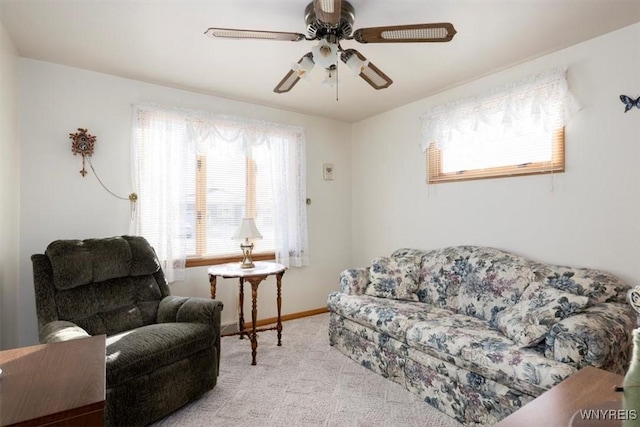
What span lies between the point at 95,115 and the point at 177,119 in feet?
2.18

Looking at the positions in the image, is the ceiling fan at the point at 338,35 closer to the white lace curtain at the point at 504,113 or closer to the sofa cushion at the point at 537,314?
the white lace curtain at the point at 504,113

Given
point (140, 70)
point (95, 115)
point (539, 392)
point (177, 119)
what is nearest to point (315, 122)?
point (177, 119)

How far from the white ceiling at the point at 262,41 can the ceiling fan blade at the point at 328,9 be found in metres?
0.50

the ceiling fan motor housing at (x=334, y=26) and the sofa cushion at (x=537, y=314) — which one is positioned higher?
the ceiling fan motor housing at (x=334, y=26)

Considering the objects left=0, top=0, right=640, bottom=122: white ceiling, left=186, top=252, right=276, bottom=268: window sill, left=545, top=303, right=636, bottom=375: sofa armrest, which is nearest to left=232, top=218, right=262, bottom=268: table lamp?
left=186, top=252, right=276, bottom=268: window sill

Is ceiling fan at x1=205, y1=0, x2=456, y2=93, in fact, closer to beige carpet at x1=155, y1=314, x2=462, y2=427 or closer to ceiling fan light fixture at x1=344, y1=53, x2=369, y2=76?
ceiling fan light fixture at x1=344, y1=53, x2=369, y2=76

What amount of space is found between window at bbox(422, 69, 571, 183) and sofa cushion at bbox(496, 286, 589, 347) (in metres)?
1.03

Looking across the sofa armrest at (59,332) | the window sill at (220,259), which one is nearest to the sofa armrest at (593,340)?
the sofa armrest at (59,332)

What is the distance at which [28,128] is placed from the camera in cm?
258

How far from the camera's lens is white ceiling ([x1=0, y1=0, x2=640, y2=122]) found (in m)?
1.93

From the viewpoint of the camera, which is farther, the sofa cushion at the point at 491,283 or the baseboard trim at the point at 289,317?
the baseboard trim at the point at 289,317

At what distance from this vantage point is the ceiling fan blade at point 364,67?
6.25ft

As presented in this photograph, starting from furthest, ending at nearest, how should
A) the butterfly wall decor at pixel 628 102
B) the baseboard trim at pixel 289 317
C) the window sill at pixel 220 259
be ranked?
the baseboard trim at pixel 289 317 < the window sill at pixel 220 259 < the butterfly wall decor at pixel 628 102

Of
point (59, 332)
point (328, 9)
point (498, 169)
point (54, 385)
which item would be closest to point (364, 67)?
point (328, 9)
